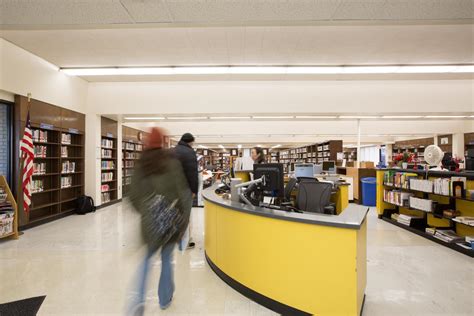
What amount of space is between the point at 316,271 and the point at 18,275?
11.8ft

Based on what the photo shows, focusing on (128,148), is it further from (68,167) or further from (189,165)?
(189,165)

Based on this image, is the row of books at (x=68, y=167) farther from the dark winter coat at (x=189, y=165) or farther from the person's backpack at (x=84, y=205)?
the dark winter coat at (x=189, y=165)

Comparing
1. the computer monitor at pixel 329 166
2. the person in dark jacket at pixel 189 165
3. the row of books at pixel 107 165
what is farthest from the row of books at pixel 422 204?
the row of books at pixel 107 165

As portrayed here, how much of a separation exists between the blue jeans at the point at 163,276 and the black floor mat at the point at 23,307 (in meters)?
1.07

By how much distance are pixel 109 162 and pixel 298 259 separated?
8.08 meters

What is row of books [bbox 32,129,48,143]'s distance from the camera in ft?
19.3

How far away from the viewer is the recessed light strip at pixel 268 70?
6.28 meters

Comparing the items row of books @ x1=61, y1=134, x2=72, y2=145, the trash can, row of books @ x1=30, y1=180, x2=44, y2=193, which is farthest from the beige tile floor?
the trash can

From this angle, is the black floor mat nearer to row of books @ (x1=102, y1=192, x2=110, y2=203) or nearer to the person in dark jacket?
the person in dark jacket

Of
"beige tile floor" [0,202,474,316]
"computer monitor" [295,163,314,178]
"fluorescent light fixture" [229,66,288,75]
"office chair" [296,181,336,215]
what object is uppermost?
"fluorescent light fixture" [229,66,288,75]

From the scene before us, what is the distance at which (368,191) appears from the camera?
8.22 m

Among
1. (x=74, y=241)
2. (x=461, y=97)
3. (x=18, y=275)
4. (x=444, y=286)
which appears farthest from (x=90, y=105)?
(x=461, y=97)

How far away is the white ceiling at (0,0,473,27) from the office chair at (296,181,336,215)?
2581 mm

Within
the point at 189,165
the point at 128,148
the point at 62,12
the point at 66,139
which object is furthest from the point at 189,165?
the point at 128,148
